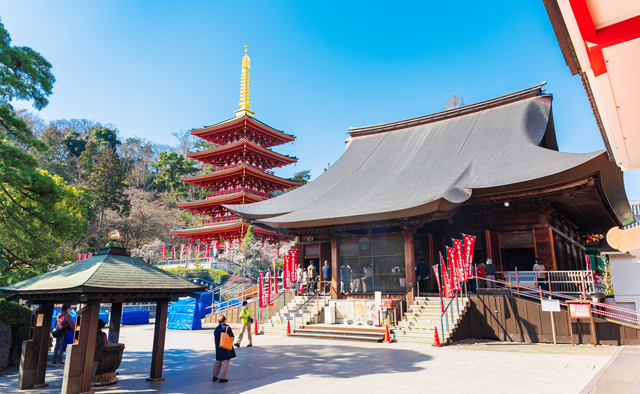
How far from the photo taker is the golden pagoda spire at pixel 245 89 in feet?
140

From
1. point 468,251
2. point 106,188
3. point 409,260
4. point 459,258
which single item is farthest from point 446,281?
point 106,188

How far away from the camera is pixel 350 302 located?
15.9 m

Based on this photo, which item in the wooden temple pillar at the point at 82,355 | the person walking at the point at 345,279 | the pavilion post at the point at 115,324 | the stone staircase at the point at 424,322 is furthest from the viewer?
the person walking at the point at 345,279

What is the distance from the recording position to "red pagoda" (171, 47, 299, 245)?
3872 cm

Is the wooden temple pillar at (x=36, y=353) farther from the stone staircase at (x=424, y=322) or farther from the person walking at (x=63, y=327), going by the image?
the stone staircase at (x=424, y=322)

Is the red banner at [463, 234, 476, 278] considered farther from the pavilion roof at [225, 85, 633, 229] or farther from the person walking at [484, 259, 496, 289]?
the pavilion roof at [225, 85, 633, 229]

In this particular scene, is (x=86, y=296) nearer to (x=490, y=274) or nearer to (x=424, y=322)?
(x=424, y=322)

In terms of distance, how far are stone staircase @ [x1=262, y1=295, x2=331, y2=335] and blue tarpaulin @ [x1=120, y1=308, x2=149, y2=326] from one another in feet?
29.4

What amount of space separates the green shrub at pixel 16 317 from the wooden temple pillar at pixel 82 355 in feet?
13.7

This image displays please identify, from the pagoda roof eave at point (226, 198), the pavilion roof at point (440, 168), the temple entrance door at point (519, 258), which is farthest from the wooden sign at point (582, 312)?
the pagoda roof eave at point (226, 198)

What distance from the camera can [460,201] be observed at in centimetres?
1367

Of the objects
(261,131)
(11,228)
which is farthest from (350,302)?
(261,131)

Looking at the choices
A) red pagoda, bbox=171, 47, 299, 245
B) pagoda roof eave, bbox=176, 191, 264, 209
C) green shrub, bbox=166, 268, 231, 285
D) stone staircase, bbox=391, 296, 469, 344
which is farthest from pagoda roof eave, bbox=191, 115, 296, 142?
stone staircase, bbox=391, 296, 469, 344

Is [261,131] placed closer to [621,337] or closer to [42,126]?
[621,337]
